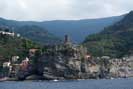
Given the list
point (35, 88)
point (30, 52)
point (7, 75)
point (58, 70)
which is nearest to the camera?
point (35, 88)

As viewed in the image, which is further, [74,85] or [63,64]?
[63,64]

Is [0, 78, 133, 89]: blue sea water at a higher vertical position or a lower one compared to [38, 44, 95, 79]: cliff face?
lower

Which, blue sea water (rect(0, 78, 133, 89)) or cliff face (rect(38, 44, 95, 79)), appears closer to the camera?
blue sea water (rect(0, 78, 133, 89))

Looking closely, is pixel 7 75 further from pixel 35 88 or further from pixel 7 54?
pixel 35 88

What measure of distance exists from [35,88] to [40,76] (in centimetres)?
5584

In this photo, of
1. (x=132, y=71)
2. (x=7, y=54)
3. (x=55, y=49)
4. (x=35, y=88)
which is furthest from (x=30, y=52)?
(x=35, y=88)

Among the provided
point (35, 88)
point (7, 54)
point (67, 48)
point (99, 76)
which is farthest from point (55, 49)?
point (35, 88)

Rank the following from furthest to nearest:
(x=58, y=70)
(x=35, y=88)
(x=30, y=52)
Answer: (x=30, y=52), (x=58, y=70), (x=35, y=88)

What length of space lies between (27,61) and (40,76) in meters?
13.0

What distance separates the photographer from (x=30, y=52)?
190250mm

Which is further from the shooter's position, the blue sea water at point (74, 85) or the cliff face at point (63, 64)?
the cliff face at point (63, 64)

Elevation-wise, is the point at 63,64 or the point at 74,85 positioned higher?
the point at 63,64

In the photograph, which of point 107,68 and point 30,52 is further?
point 30,52

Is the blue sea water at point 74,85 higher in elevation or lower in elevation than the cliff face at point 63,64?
lower
